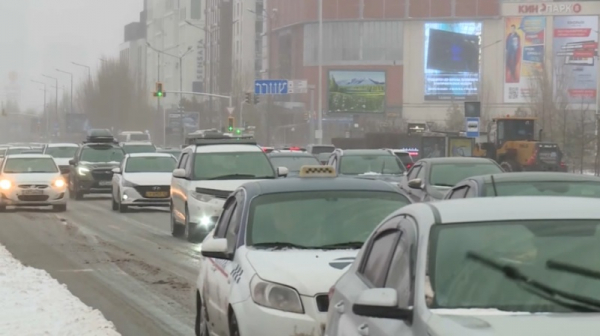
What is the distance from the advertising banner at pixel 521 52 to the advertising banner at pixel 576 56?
1.64 m

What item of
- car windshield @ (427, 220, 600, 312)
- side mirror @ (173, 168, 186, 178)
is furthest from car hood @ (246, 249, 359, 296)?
Result: side mirror @ (173, 168, 186, 178)

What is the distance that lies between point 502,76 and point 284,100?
22804mm

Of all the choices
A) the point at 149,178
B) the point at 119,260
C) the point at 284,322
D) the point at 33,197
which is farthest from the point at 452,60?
the point at 284,322

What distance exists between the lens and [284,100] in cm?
12362

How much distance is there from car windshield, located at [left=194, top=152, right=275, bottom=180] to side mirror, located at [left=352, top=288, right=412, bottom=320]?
17433 mm

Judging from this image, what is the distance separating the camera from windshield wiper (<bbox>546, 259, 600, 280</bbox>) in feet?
16.8

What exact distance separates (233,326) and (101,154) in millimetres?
33947

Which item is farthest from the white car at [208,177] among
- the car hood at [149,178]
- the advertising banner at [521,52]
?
the advertising banner at [521,52]

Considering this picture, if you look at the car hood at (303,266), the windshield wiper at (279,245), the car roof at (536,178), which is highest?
the car roof at (536,178)

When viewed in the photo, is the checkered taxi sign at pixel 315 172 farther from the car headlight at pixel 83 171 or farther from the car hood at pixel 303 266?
the car headlight at pixel 83 171

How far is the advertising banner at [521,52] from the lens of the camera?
369ft

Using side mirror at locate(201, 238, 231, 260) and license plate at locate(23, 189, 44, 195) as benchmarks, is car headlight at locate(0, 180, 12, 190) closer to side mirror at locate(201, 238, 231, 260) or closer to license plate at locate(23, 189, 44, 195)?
license plate at locate(23, 189, 44, 195)

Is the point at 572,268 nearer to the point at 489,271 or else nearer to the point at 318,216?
the point at 489,271


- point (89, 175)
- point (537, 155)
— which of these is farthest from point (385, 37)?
point (89, 175)
